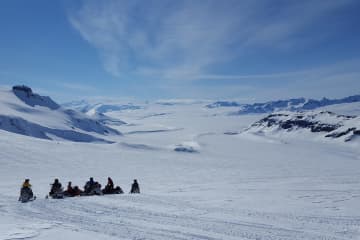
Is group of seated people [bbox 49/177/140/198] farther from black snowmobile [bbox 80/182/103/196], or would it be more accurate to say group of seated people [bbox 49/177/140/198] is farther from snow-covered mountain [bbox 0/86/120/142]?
snow-covered mountain [bbox 0/86/120/142]

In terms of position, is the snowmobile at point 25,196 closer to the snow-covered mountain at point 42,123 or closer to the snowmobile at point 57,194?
the snowmobile at point 57,194

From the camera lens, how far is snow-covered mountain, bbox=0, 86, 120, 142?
133m

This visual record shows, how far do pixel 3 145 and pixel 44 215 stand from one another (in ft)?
166

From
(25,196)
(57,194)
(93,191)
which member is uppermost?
(93,191)

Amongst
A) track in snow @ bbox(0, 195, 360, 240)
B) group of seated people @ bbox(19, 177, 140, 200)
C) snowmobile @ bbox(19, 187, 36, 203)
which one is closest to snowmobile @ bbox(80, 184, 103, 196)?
group of seated people @ bbox(19, 177, 140, 200)

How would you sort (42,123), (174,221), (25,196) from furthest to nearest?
(42,123)
(25,196)
(174,221)

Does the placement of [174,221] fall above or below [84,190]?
below

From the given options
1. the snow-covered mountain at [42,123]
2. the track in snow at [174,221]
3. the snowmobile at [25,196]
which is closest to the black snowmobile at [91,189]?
the snowmobile at [25,196]

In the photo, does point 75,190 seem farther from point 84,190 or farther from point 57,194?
point 57,194

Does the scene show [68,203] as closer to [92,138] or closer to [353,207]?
[353,207]

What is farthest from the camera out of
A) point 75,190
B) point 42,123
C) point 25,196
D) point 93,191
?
point 42,123

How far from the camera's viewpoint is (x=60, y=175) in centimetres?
4338

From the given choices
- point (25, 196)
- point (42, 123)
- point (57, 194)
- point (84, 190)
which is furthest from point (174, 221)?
point (42, 123)

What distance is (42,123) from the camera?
5945 inches
